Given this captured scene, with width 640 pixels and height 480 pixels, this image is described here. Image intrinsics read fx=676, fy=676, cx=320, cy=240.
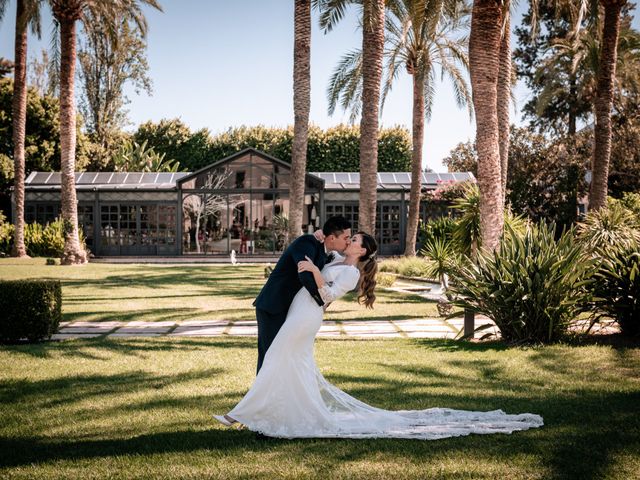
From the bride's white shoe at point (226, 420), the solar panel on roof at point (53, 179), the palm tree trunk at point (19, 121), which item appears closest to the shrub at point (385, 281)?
the bride's white shoe at point (226, 420)

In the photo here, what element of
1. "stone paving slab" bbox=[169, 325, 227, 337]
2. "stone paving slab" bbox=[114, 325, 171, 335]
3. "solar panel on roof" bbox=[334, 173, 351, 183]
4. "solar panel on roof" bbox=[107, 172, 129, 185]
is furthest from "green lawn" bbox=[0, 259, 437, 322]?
"solar panel on roof" bbox=[334, 173, 351, 183]

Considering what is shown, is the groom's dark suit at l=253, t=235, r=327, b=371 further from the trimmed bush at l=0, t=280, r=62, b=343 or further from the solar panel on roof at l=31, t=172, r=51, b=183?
the solar panel on roof at l=31, t=172, r=51, b=183

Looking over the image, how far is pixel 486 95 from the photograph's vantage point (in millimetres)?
11898

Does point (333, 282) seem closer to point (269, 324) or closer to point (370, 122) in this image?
point (269, 324)

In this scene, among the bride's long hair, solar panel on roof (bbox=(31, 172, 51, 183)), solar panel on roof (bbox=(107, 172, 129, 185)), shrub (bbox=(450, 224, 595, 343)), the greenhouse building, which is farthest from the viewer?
solar panel on roof (bbox=(107, 172, 129, 185))

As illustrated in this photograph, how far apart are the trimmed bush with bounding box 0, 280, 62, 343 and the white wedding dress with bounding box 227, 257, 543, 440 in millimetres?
5301

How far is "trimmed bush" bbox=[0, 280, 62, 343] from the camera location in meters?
9.29

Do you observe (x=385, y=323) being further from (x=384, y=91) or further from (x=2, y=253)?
(x=2, y=253)

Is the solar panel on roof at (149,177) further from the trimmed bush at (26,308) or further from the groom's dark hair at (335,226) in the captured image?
the groom's dark hair at (335,226)

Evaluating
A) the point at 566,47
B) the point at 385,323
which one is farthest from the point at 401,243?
the point at 385,323

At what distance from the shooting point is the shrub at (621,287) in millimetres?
9469

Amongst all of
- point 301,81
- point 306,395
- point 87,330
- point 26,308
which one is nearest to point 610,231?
point 306,395

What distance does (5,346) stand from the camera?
30.2ft

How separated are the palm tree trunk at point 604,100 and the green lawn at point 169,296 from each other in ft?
18.3
